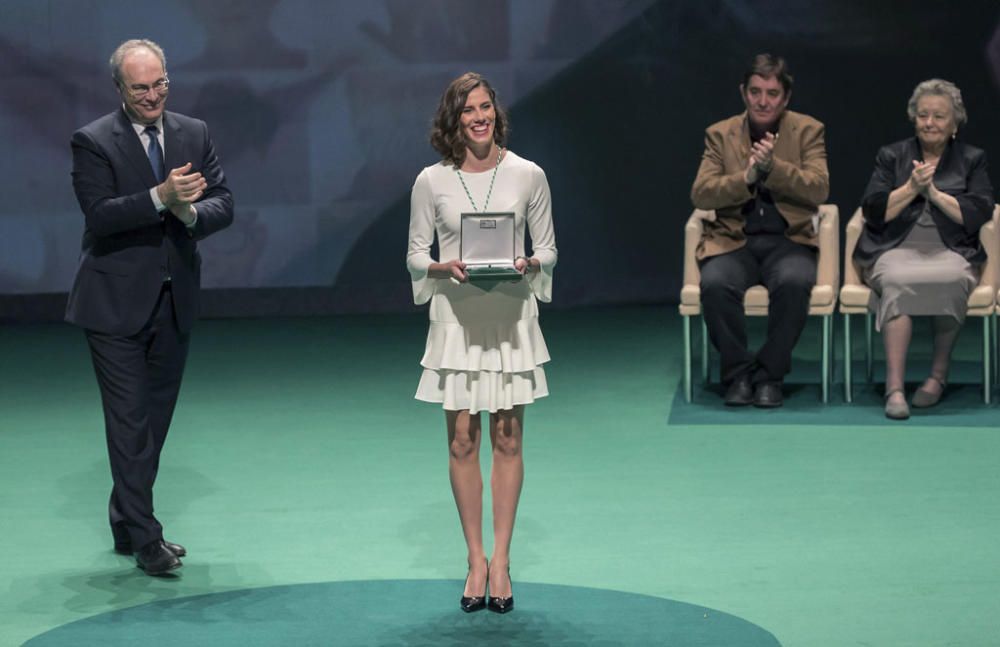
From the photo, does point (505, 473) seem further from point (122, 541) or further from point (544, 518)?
point (122, 541)

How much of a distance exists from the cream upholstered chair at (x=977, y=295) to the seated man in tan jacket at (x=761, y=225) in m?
0.18

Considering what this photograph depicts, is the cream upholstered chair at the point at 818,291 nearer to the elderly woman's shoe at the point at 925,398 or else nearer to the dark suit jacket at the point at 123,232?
the elderly woman's shoe at the point at 925,398

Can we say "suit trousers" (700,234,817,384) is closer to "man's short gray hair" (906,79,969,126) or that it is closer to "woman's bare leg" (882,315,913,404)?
"woman's bare leg" (882,315,913,404)

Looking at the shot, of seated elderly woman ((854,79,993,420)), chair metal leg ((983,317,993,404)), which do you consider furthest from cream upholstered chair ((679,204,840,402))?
chair metal leg ((983,317,993,404))

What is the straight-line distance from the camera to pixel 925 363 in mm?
8148

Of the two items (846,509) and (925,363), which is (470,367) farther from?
(925,363)

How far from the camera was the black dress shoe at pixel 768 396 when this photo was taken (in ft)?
23.4

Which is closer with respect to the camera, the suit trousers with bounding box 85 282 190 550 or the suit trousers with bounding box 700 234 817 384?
the suit trousers with bounding box 85 282 190 550

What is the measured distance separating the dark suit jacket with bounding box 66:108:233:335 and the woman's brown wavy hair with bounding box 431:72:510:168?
0.84 metres

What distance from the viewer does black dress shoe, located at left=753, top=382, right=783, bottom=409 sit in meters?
7.14

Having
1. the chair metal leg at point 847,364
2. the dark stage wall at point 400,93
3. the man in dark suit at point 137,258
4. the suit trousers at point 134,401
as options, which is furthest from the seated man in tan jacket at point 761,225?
the suit trousers at point 134,401

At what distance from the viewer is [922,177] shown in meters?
6.91

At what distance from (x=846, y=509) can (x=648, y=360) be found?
2933 mm

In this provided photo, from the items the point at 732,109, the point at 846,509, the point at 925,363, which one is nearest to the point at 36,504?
the point at 846,509
